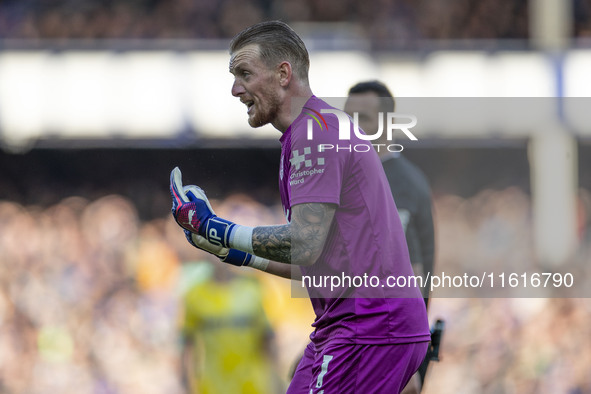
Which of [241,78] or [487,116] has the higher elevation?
[487,116]

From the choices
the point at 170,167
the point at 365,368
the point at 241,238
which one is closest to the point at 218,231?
the point at 241,238

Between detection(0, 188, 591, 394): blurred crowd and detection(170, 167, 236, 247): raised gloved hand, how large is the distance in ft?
14.3

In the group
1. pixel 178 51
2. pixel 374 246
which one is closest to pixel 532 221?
pixel 178 51

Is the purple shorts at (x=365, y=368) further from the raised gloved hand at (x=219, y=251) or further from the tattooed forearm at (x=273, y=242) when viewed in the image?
the raised gloved hand at (x=219, y=251)

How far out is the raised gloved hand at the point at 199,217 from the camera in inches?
134

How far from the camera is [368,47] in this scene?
1185 centimetres

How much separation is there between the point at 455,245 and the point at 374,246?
21.5ft

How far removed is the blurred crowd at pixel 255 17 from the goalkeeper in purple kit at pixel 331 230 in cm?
884

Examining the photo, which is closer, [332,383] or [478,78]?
[332,383]

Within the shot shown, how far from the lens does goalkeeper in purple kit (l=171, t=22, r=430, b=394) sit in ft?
10.6

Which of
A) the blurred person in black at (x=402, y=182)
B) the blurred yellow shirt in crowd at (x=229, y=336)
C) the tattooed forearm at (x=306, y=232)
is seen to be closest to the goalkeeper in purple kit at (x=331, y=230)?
the tattooed forearm at (x=306, y=232)

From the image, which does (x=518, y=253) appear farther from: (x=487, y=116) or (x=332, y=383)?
(x=332, y=383)

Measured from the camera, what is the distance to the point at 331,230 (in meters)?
3.35

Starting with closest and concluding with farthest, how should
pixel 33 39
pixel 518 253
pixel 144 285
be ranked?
pixel 144 285
pixel 518 253
pixel 33 39
